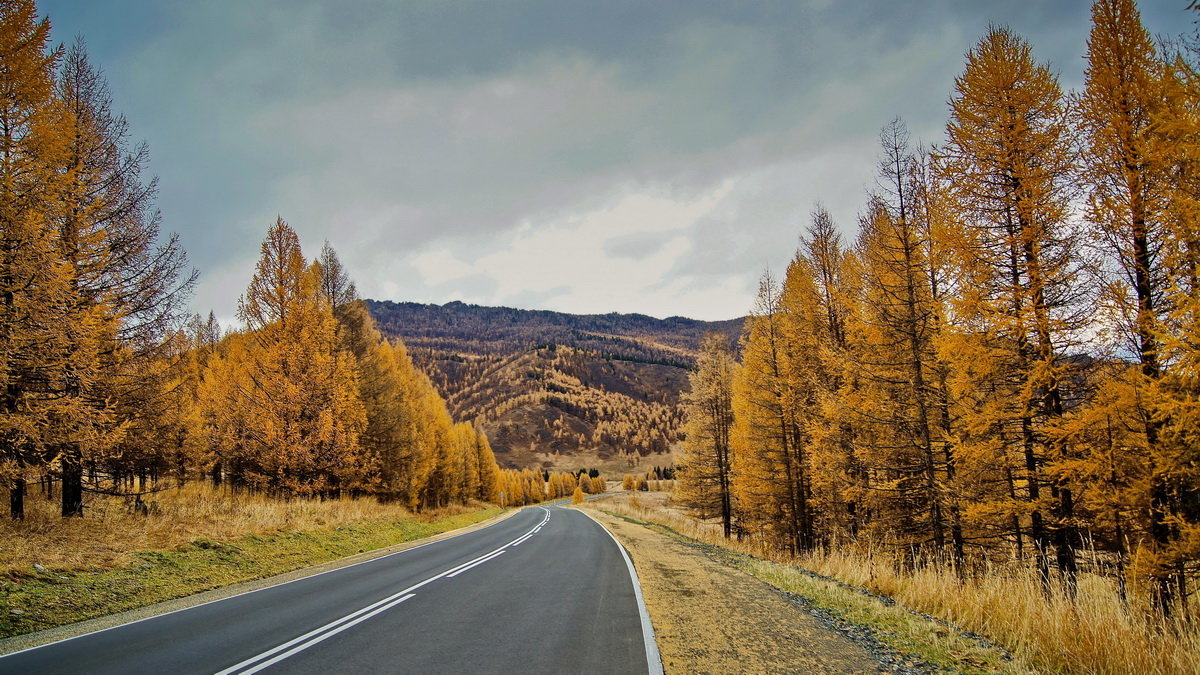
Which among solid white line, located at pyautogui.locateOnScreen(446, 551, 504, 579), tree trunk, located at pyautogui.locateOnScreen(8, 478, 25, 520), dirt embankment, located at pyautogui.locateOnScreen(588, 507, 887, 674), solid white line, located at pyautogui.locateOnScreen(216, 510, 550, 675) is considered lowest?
solid white line, located at pyautogui.locateOnScreen(446, 551, 504, 579)

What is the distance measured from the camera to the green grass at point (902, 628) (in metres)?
6.00

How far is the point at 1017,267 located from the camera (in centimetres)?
991

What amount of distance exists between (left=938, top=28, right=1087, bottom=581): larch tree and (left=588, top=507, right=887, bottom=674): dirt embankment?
190 inches

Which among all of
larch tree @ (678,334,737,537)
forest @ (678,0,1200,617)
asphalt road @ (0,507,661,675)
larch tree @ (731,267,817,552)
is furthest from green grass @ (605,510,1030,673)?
larch tree @ (678,334,737,537)

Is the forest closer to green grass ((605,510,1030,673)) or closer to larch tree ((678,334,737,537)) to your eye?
green grass ((605,510,1030,673))

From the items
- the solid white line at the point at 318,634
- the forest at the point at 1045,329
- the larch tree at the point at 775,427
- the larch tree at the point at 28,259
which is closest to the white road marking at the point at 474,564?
the solid white line at the point at 318,634

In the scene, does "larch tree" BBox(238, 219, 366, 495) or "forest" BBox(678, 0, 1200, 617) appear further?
"larch tree" BBox(238, 219, 366, 495)

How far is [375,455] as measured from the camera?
2936 cm

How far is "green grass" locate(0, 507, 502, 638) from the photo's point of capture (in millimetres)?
8016

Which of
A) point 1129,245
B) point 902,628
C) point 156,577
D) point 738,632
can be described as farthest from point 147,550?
point 1129,245

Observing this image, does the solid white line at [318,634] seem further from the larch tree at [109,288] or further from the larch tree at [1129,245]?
the larch tree at [1129,245]

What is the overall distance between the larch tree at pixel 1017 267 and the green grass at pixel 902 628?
3.06 metres

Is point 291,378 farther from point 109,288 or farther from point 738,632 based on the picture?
point 738,632

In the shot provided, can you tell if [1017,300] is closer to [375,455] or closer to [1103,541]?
[1103,541]
